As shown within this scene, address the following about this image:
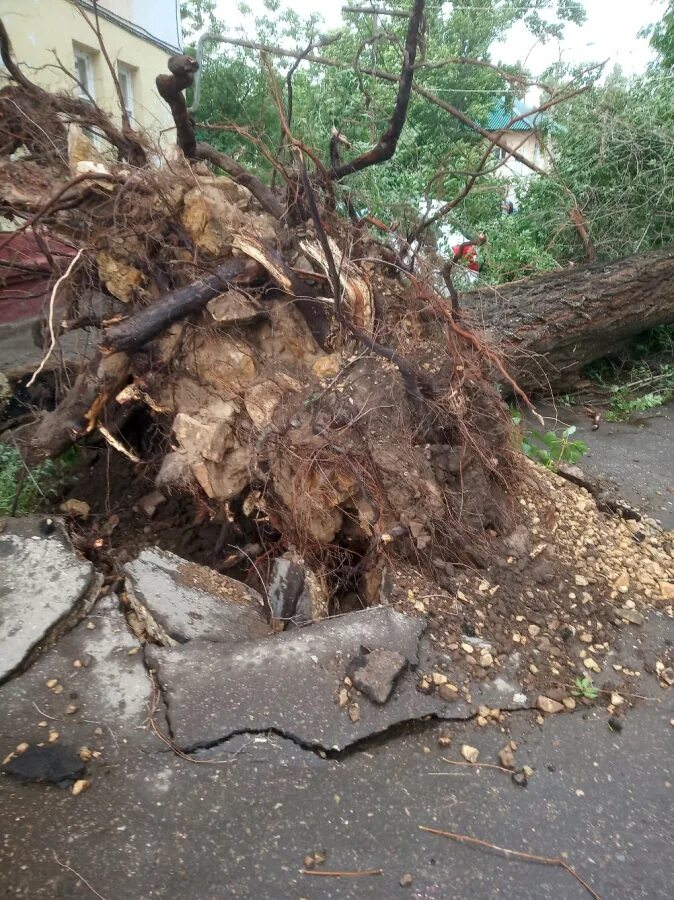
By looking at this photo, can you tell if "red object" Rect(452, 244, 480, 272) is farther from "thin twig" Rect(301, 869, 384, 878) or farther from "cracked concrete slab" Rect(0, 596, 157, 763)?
"thin twig" Rect(301, 869, 384, 878)

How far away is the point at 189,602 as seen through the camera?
255cm

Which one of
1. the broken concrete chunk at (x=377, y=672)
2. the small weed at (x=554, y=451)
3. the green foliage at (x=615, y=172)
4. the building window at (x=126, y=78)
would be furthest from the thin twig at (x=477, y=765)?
the building window at (x=126, y=78)

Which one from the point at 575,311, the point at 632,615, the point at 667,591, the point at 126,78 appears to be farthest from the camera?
the point at 126,78

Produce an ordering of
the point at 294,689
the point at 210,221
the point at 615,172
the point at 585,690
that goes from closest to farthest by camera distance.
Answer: the point at 294,689
the point at 585,690
the point at 210,221
the point at 615,172

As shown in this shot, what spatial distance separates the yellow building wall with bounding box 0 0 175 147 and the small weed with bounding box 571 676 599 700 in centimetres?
626

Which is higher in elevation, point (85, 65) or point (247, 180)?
point (85, 65)

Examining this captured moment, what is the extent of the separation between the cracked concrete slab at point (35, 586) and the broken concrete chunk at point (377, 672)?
1.12 meters

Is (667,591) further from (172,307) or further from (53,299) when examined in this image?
(53,299)

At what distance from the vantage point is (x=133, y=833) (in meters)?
1.74

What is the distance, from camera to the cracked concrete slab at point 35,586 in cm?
228

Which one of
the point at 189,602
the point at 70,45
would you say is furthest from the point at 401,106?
the point at 70,45

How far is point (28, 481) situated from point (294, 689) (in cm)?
197

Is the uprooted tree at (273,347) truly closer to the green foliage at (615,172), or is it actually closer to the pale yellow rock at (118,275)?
the pale yellow rock at (118,275)

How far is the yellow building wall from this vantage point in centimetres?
743
